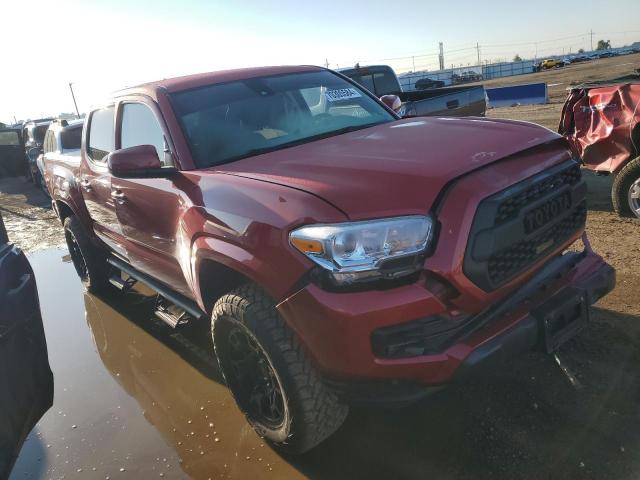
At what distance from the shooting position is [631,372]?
115 inches

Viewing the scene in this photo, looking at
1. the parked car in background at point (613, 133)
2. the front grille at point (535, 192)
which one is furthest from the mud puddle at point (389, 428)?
the parked car in background at point (613, 133)

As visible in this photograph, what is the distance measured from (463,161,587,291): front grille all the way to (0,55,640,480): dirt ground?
0.62 metres

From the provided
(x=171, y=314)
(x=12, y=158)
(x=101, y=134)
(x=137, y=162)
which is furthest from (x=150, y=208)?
(x=12, y=158)

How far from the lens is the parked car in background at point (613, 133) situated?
5.16 meters

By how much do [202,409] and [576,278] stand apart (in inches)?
91.4

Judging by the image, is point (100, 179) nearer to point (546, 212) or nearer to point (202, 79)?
point (202, 79)

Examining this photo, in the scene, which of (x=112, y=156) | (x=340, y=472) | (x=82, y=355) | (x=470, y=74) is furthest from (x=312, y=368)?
(x=470, y=74)

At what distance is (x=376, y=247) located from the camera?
205cm

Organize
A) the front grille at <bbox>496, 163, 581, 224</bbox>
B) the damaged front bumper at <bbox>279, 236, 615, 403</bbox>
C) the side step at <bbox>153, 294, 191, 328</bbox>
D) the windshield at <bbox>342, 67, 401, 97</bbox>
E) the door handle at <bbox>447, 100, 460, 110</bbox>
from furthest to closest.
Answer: the windshield at <bbox>342, 67, 401, 97</bbox>
the door handle at <bbox>447, 100, 460, 110</bbox>
the side step at <bbox>153, 294, 191, 328</bbox>
the front grille at <bbox>496, 163, 581, 224</bbox>
the damaged front bumper at <bbox>279, 236, 615, 403</bbox>

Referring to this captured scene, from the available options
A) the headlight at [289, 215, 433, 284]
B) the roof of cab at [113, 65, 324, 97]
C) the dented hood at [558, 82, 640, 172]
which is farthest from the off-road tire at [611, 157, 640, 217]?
the headlight at [289, 215, 433, 284]

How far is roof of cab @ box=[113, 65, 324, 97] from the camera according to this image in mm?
3397

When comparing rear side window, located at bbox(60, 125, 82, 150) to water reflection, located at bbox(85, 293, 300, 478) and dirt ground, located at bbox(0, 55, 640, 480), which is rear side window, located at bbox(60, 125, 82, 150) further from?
dirt ground, located at bbox(0, 55, 640, 480)

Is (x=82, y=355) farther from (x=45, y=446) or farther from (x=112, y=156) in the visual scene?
(x=112, y=156)

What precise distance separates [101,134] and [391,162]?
9.99ft
